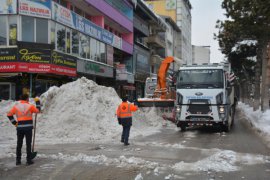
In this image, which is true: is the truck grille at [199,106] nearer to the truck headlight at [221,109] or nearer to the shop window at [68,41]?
the truck headlight at [221,109]

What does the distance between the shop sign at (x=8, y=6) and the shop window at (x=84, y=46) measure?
7424 mm

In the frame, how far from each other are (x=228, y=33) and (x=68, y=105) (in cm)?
1283

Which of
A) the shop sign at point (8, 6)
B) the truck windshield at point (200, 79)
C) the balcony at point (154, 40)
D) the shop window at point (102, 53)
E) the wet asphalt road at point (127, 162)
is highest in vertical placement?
the balcony at point (154, 40)

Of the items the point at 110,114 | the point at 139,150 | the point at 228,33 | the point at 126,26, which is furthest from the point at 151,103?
the point at 126,26

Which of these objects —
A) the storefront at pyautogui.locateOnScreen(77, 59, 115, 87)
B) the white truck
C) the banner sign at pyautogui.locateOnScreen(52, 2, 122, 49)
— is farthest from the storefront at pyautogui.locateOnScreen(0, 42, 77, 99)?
the white truck

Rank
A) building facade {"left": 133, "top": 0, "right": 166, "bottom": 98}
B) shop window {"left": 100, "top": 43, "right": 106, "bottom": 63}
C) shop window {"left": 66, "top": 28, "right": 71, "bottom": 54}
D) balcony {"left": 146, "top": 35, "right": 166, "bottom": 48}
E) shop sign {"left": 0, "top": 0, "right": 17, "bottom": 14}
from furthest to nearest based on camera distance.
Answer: balcony {"left": 146, "top": 35, "right": 166, "bottom": 48}, building facade {"left": 133, "top": 0, "right": 166, "bottom": 98}, shop window {"left": 100, "top": 43, "right": 106, "bottom": 63}, shop window {"left": 66, "top": 28, "right": 71, "bottom": 54}, shop sign {"left": 0, "top": 0, "right": 17, "bottom": 14}

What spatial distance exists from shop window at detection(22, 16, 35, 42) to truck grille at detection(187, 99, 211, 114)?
1270 centimetres

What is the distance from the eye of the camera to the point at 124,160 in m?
9.78

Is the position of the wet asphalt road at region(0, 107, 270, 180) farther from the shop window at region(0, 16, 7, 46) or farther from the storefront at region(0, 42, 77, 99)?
the shop window at region(0, 16, 7, 46)

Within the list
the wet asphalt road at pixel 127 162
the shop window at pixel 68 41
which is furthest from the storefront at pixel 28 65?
the wet asphalt road at pixel 127 162

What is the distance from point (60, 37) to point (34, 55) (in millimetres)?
3400

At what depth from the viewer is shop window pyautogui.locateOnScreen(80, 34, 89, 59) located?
31.7m

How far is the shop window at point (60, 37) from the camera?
2776 centimetres

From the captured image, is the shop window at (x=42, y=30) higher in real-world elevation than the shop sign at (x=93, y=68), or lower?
higher
